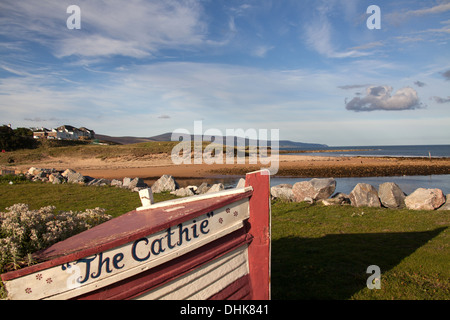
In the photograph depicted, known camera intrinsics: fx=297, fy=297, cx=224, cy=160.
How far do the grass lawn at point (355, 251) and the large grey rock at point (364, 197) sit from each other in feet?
2.39

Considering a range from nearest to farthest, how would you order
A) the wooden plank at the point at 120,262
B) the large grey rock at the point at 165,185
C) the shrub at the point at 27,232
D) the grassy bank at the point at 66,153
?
the wooden plank at the point at 120,262, the shrub at the point at 27,232, the large grey rock at the point at 165,185, the grassy bank at the point at 66,153

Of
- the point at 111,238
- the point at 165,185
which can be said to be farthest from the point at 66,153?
the point at 111,238

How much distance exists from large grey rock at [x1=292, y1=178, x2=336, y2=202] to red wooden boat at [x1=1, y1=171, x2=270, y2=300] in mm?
10443

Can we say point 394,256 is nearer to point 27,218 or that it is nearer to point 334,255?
point 334,255

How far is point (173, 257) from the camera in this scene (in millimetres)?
3537

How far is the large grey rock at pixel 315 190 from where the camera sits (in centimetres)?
1430

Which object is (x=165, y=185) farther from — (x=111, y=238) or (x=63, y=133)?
(x=63, y=133)

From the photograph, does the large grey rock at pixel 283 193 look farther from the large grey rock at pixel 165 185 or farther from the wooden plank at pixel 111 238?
the wooden plank at pixel 111 238

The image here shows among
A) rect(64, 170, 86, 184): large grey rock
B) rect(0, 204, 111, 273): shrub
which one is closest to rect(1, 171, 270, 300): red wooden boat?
rect(0, 204, 111, 273): shrub

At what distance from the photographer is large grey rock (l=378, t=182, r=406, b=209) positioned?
501 inches

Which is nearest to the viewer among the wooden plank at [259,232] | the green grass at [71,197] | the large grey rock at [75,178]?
the wooden plank at [259,232]

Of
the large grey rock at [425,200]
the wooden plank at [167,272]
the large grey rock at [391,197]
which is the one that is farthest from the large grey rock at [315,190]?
the wooden plank at [167,272]

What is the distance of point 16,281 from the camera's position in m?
2.84

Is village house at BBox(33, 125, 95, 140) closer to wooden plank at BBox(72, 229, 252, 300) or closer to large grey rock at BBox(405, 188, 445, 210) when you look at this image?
large grey rock at BBox(405, 188, 445, 210)
